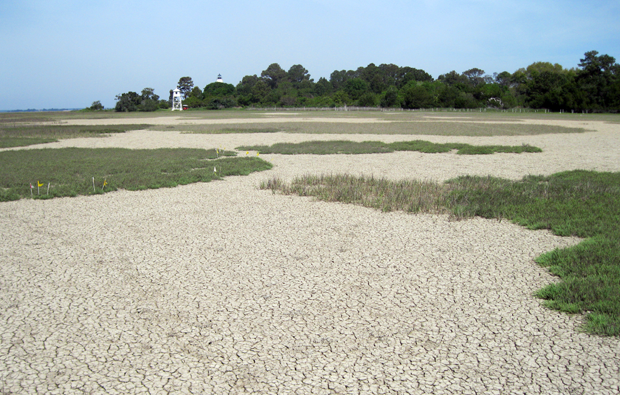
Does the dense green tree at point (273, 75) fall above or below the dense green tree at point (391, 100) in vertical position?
above

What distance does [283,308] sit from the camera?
560cm

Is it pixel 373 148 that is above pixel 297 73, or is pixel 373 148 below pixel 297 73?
below

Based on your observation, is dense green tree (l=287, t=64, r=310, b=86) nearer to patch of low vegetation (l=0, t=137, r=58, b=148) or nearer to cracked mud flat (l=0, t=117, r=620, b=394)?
patch of low vegetation (l=0, t=137, r=58, b=148)

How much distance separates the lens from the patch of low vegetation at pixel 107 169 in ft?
42.7

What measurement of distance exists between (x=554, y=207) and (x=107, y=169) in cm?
1399

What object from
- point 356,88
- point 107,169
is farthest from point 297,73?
point 107,169

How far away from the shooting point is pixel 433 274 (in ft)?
21.8

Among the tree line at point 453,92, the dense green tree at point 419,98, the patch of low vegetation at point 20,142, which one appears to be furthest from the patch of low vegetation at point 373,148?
the dense green tree at point 419,98

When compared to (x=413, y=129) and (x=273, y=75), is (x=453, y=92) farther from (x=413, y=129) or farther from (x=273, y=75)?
(x=273, y=75)

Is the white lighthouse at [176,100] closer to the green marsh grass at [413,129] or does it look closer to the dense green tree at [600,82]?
the green marsh grass at [413,129]

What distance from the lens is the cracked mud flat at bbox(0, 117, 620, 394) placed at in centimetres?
425

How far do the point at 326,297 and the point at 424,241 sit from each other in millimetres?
3010

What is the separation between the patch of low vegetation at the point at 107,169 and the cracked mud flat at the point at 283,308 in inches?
114

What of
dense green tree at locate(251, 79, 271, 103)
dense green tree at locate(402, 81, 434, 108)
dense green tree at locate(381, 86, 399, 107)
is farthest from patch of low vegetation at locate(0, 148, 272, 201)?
dense green tree at locate(251, 79, 271, 103)
